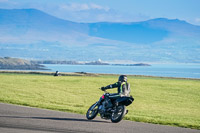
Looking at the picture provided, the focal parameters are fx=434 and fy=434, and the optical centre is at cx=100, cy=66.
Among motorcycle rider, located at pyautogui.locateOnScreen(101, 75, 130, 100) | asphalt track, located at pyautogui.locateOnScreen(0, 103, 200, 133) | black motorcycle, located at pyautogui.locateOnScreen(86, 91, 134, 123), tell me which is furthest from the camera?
motorcycle rider, located at pyautogui.locateOnScreen(101, 75, 130, 100)

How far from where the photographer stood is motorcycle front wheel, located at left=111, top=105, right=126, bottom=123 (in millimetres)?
15867

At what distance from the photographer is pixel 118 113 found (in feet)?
52.7

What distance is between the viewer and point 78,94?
38188 millimetres

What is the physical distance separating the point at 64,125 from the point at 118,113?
224 centimetres

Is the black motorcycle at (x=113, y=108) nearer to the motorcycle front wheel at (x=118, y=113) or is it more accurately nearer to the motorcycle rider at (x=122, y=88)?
the motorcycle front wheel at (x=118, y=113)

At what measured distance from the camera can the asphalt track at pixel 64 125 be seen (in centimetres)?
1395

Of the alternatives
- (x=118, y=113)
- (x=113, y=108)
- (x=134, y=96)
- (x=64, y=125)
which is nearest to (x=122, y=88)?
(x=113, y=108)

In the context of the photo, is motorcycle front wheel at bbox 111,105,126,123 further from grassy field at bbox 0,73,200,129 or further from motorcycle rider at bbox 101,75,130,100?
grassy field at bbox 0,73,200,129

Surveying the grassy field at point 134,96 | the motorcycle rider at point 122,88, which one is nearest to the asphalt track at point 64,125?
the motorcycle rider at point 122,88

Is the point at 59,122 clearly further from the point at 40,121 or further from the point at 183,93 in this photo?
the point at 183,93

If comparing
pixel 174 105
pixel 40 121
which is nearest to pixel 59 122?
pixel 40 121

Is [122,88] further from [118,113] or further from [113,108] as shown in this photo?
[118,113]

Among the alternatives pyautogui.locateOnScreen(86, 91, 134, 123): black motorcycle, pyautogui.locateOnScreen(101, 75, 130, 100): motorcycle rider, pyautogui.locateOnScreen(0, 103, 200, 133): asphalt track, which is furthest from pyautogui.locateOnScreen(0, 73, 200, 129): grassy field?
pyautogui.locateOnScreen(101, 75, 130, 100): motorcycle rider

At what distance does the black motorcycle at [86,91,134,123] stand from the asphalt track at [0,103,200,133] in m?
0.25
